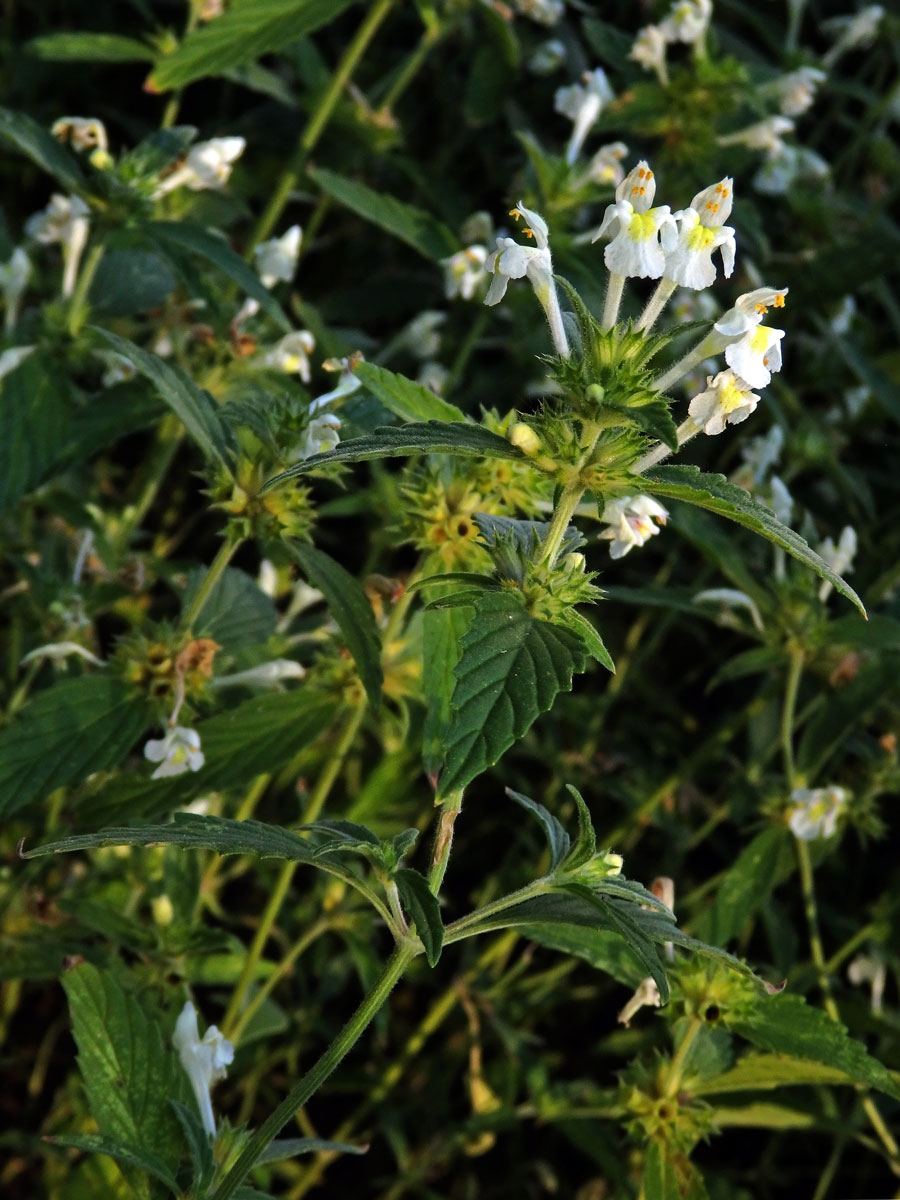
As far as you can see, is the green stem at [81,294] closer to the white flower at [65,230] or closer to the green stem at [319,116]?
the white flower at [65,230]

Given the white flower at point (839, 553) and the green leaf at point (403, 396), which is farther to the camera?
the white flower at point (839, 553)

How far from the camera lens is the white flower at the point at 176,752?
1.29 metres

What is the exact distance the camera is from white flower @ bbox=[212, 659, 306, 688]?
1434 millimetres

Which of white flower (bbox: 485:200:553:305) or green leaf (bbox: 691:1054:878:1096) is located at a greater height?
white flower (bbox: 485:200:553:305)

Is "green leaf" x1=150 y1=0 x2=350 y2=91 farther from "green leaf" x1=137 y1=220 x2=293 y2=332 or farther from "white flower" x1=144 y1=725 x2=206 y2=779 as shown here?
"white flower" x1=144 y1=725 x2=206 y2=779

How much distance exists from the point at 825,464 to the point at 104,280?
→ 1.15 m

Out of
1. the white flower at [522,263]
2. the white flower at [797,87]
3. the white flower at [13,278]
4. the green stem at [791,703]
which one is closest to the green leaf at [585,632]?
the white flower at [522,263]

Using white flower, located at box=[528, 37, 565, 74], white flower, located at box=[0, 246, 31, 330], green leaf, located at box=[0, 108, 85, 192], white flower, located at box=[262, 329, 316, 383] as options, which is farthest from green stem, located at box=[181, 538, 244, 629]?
white flower, located at box=[528, 37, 565, 74]

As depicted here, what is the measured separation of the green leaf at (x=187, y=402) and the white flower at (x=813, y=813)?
34.2 inches

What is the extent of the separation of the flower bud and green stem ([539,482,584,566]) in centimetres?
4

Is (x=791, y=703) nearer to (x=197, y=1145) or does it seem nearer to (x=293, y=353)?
(x=293, y=353)

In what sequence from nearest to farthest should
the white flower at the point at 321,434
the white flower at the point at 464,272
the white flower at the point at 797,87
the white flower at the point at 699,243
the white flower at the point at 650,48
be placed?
the white flower at the point at 699,243 < the white flower at the point at 321,434 < the white flower at the point at 464,272 < the white flower at the point at 650,48 < the white flower at the point at 797,87

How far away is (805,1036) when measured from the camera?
1.27 metres

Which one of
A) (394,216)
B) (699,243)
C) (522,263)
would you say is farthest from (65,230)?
(699,243)
